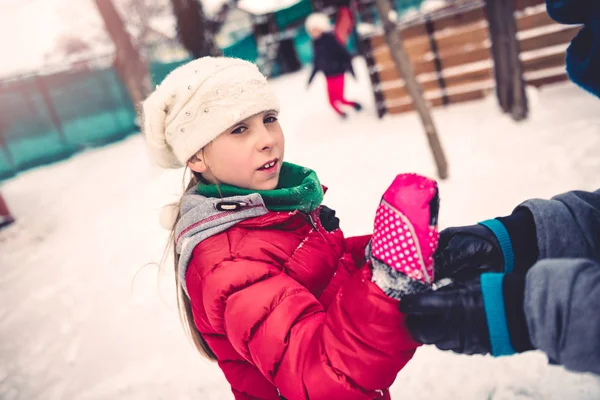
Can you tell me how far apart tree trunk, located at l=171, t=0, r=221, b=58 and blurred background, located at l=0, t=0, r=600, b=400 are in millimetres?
27

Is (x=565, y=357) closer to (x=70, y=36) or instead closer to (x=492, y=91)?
(x=492, y=91)

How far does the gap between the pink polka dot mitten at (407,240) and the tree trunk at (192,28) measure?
697cm

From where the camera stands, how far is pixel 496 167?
4031 millimetres

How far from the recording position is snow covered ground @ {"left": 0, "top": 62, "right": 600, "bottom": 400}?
7.34 feet

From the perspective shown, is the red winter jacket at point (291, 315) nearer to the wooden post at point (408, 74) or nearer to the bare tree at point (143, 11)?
the wooden post at point (408, 74)

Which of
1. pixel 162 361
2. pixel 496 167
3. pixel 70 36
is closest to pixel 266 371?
pixel 162 361

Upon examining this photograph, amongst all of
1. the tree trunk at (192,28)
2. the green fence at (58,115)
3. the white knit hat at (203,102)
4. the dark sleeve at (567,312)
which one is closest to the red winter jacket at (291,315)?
the dark sleeve at (567,312)

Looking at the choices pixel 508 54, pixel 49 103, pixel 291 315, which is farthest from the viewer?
pixel 49 103

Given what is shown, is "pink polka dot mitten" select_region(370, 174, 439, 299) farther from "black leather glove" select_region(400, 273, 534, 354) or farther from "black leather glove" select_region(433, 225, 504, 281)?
"black leather glove" select_region(433, 225, 504, 281)

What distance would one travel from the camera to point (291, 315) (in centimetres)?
96

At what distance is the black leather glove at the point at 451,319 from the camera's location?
779 millimetres

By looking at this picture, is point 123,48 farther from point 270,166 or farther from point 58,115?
point 270,166

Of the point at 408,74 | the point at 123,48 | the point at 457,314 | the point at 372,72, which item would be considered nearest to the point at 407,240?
the point at 457,314

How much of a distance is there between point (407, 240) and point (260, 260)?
483 millimetres
